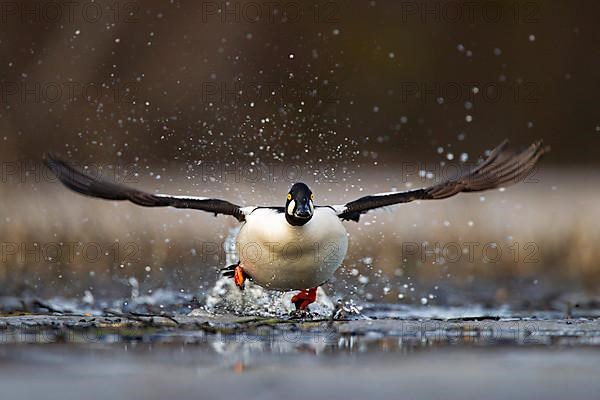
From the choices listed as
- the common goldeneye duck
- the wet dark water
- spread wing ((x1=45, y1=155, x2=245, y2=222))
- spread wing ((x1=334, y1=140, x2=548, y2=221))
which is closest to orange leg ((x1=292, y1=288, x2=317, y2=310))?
the common goldeneye duck

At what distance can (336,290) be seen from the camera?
1259 cm

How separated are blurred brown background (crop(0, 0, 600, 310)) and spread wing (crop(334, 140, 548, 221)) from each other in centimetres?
198

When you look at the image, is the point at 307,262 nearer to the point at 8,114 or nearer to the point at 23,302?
the point at 23,302

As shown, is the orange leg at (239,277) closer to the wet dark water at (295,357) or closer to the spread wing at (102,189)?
the spread wing at (102,189)

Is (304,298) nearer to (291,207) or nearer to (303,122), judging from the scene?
(291,207)

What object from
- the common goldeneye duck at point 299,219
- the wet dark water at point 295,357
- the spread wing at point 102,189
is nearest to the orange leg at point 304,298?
the common goldeneye duck at point 299,219

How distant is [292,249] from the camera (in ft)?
34.6

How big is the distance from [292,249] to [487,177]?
5.41ft

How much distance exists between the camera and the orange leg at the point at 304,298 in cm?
1122

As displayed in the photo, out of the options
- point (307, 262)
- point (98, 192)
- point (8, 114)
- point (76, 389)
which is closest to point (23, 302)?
point (98, 192)

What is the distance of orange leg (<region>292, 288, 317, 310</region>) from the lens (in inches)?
442

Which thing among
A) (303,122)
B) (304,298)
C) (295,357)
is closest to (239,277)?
(304,298)

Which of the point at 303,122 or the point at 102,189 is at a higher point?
the point at 303,122

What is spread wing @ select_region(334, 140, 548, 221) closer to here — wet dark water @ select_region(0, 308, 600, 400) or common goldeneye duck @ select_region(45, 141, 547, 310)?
common goldeneye duck @ select_region(45, 141, 547, 310)
